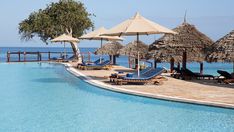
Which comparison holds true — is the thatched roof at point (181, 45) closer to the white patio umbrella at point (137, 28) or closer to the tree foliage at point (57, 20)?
the white patio umbrella at point (137, 28)

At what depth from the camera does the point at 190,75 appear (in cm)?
1691

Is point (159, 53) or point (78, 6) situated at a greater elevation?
point (78, 6)

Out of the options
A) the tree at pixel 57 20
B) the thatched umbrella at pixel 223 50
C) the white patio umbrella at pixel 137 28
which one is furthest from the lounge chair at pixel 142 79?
the tree at pixel 57 20

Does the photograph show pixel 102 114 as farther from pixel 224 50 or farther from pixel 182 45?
pixel 182 45

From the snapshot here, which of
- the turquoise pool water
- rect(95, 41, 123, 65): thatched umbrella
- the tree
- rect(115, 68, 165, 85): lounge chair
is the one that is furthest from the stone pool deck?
the tree

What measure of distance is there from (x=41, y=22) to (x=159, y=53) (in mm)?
23078

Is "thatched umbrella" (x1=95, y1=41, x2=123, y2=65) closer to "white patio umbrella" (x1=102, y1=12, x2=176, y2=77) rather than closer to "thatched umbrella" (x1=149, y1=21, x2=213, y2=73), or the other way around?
"thatched umbrella" (x1=149, y1=21, x2=213, y2=73)

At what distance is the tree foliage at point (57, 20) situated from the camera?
3788cm

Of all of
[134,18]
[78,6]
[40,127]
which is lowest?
[40,127]

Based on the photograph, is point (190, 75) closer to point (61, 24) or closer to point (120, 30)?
point (120, 30)

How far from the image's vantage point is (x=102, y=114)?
9.87 meters

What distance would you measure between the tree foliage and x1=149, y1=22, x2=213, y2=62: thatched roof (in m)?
21.5

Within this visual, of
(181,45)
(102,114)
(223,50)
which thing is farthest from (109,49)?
(102,114)

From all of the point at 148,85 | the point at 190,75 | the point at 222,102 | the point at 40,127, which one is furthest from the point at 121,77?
the point at 40,127
